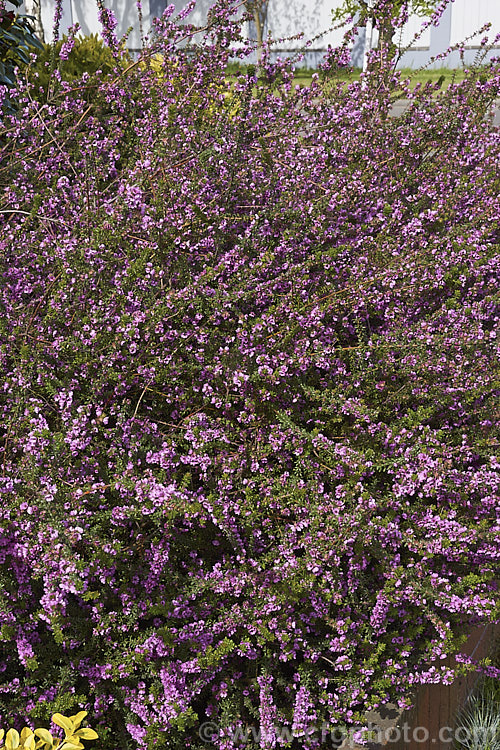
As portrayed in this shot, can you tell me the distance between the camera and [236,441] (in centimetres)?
261

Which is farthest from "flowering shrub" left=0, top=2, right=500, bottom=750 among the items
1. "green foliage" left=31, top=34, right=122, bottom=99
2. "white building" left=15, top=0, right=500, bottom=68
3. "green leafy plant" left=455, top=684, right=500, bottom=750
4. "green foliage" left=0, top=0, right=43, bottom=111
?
"white building" left=15, top=0, right=500, bottom=68

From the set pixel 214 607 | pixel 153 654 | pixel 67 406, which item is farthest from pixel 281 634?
pixel 67 406

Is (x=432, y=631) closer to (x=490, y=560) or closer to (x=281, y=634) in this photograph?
(x=490, y=560)

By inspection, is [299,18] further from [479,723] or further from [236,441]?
[479,723]

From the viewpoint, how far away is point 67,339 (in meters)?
2.59

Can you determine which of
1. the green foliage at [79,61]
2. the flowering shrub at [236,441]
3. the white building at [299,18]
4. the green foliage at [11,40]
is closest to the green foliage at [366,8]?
the flowering shrub at [236,441]

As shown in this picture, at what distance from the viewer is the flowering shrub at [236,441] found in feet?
7.27

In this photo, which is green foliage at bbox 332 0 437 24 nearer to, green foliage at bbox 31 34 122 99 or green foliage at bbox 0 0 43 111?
green foliage at bbox 31 34 122 99

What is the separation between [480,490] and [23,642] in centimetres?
161

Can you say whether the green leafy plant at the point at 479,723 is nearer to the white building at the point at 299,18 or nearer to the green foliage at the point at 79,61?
the green foliage at the point at 79,61

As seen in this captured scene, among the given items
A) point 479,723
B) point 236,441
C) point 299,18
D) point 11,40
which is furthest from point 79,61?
point 299,18

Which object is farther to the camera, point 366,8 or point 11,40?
point 366,8

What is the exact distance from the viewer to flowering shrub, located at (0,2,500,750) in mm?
2215

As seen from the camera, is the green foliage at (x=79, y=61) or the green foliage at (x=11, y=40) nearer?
the green foliage at (x=11, y=40)
